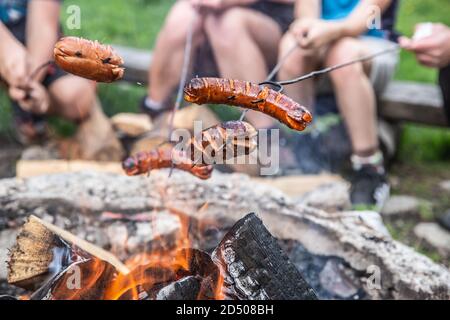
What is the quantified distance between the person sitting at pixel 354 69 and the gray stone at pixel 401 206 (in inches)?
4.2

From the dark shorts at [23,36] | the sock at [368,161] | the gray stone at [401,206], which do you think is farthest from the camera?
the dark shorts at [23,36]

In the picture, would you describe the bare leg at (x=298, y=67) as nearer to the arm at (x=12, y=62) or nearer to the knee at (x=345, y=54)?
the knee at (x=345, y=54)

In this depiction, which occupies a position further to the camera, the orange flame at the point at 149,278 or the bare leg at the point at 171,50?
the bare leg at the point at 171,50

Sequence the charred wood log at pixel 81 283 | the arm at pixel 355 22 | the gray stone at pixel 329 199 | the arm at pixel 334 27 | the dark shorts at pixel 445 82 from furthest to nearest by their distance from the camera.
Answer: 1. the dark shorts at pixel 445 82
2. the arm at pixel 355 22
3. the arm at pixel 334 27
4. the gray stone at pixel 329 199
5. the charred wood log at pixel 81 283

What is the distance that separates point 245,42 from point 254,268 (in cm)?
237

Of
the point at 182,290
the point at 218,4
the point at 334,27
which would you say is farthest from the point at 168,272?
the point at 218,4

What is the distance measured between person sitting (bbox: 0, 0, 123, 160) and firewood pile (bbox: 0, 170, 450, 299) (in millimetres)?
1385

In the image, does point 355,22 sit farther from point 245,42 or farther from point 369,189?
point 369,189

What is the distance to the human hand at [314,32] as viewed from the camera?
3092mm

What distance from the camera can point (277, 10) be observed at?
4.00 m

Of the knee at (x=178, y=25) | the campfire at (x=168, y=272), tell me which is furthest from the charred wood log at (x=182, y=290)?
the knee at (x=178, y=25)

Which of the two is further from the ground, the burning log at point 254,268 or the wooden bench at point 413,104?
the burning log at point 254,268
